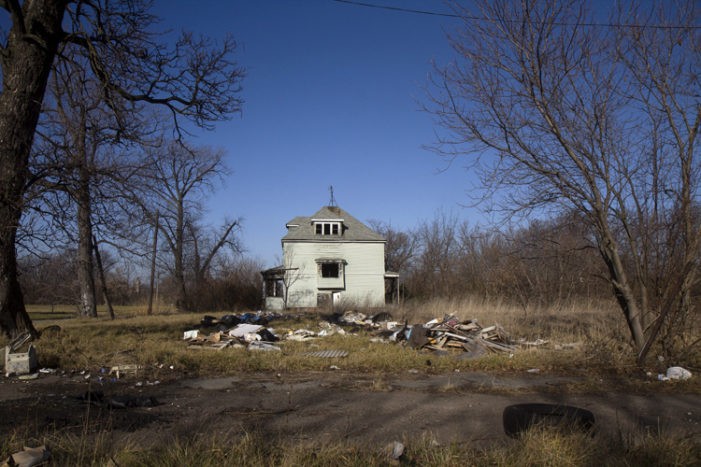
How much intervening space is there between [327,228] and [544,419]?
93.0 feet

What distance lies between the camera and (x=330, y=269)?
102 ft

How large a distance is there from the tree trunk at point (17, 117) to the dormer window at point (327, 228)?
77.6 feet

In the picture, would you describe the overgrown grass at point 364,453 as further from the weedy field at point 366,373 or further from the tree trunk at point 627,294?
the tree trunk at point 627,294

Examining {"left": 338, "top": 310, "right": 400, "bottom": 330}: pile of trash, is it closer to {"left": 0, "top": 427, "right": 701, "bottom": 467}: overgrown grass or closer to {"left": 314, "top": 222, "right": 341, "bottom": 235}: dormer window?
{"left": 0, "top": 427, "right": 701, "bottom": 467}: overgrown grass

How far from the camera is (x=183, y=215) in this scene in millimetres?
33094

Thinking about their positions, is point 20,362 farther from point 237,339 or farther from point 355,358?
point 355,358

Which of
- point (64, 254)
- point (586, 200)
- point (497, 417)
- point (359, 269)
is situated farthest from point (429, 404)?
point (359, 269)

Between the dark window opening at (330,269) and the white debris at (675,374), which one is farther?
the dark window opening at (330,269)

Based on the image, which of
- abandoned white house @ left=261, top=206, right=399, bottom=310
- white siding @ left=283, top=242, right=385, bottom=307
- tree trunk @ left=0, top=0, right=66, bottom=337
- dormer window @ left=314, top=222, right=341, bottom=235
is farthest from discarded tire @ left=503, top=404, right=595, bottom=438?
dormer window @ left=314, top=222, right=341, bottom=235

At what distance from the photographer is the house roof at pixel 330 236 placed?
1214 inches

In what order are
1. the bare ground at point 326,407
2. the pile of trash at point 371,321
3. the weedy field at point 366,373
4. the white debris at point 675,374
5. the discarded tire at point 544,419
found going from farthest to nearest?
the pile of trash at point 371,321, the white debris at point 675,374, the bare ground at point 326,407, the discarded tire at point 544,419, the weedy field at point 366,373

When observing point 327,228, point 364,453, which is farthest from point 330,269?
point 364,453

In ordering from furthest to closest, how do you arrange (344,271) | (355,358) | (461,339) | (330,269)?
(330,269)
(344,271)
(461,339)
(355,358)

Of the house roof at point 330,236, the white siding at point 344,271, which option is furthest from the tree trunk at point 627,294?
the house roof at point 330,236
